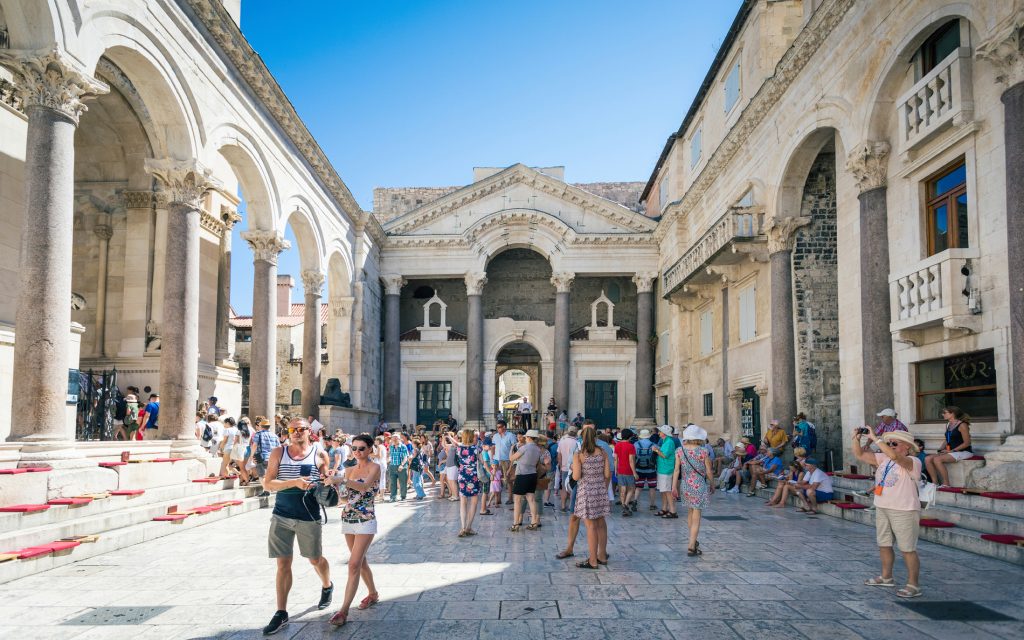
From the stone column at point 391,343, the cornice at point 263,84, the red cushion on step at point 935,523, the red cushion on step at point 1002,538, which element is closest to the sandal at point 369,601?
the red cushion on step at point 1002,538

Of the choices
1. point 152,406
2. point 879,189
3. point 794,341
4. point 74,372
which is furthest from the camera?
point 794,341

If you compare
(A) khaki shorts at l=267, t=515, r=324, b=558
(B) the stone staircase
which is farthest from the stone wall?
(A) khaki shorts at l=267, t=515, r=324, b=558

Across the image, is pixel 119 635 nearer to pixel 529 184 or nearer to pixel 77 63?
pixel 77 63

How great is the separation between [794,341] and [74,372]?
14838 millimetres

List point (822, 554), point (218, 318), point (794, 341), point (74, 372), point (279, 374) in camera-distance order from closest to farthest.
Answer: point (822, 554) < point (74, 372) < point (794, 341) < point (218, 318) < point (279, 374)

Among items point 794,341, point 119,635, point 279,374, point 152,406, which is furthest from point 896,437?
point 279,374

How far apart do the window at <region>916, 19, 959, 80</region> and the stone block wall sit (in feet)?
15.2

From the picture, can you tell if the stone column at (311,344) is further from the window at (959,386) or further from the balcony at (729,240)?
the window at (959,386)

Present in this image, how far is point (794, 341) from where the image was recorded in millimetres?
17875

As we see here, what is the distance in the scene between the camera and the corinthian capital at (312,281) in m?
24.4

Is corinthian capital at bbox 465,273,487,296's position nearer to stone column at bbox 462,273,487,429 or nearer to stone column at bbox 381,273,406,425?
stone column at bbox 462,273,487,429

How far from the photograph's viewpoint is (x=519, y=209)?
32.7 m

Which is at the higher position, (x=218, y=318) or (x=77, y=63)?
(x=77, y=63)

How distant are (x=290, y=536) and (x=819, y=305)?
593 inches
